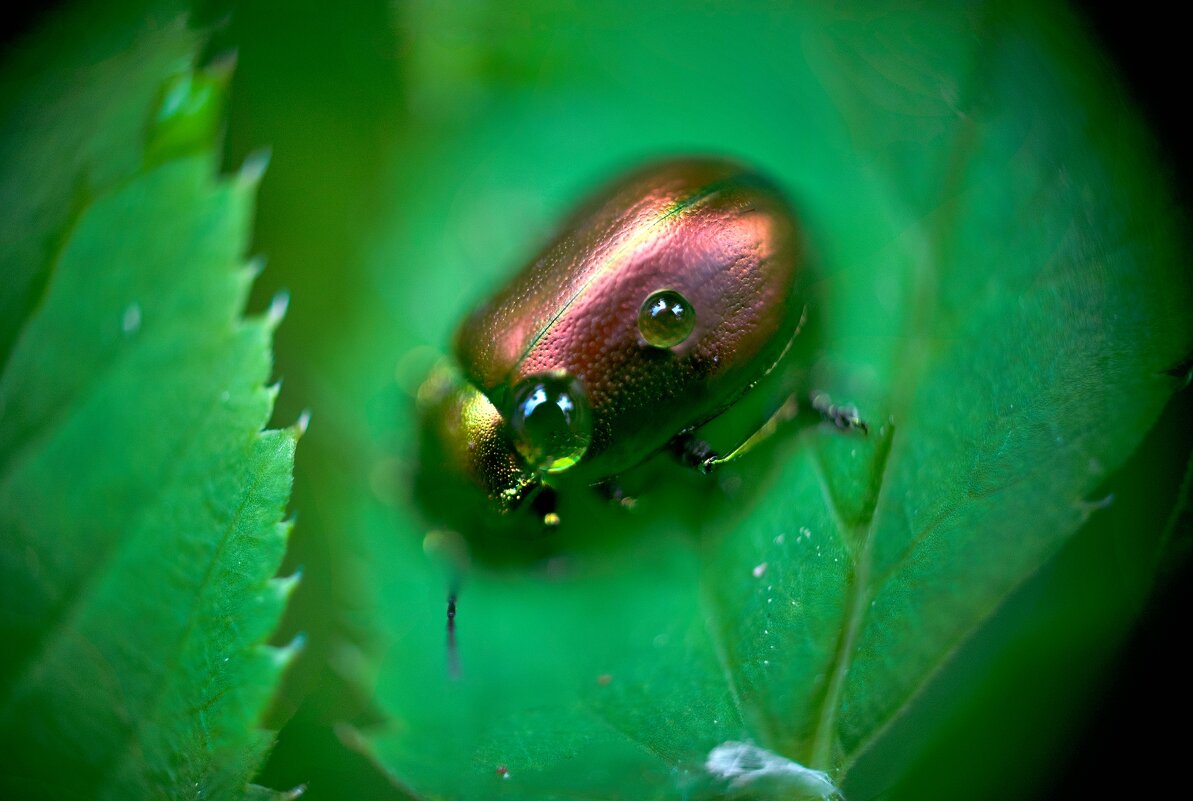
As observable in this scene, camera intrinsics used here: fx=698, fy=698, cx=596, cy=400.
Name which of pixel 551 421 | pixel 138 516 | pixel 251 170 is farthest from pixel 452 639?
pixel 251 170

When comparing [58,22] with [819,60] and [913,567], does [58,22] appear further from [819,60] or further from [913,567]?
[913,567]

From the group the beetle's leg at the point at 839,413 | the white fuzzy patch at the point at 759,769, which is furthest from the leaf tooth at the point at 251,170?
the white fuzzy patch at the point at 759,769

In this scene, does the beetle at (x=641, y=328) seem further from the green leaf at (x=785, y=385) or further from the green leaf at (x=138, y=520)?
the green leaf at (x=138, y=520)

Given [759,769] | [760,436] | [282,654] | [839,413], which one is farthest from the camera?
[760,436]

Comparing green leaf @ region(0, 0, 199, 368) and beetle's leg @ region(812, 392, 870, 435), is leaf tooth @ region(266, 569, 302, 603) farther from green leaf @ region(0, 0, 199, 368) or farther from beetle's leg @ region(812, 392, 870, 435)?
beetle's leg @ region(812, 392, 870, 435)

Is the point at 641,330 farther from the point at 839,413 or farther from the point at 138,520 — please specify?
Answer: the point at 138,520

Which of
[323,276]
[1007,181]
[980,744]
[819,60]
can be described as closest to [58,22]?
[323,276]
